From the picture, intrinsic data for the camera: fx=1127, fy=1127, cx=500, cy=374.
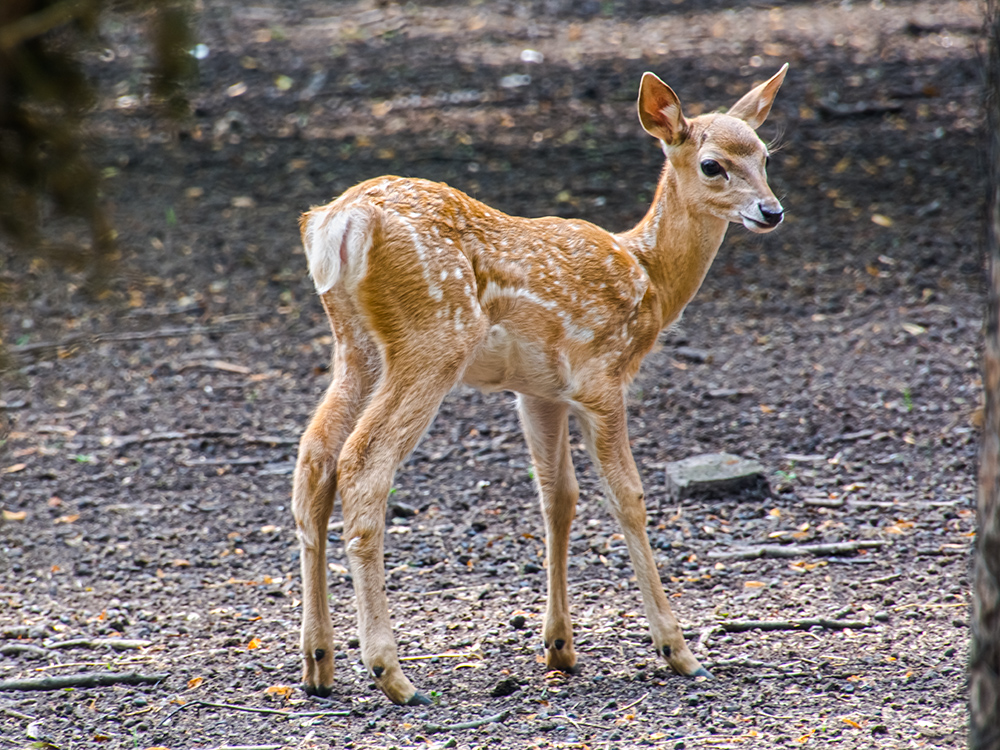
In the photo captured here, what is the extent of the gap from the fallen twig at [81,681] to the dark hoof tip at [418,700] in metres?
0.95

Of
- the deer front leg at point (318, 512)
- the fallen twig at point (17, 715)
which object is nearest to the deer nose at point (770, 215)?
the deer front leg at point (318, 512)

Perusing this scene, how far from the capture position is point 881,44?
12484 millimetres

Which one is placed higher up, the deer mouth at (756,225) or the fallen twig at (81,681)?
the deer mouth at (756,225)

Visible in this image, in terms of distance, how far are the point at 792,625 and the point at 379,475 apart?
5.75 ft

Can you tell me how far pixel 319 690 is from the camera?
385cm

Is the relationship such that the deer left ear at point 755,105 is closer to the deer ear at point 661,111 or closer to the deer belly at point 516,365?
the deer ear at point 661,111

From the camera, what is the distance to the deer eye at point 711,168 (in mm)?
4068

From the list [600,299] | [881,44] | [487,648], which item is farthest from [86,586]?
[881,44]

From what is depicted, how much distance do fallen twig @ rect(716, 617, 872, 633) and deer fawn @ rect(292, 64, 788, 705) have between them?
0.46 meters

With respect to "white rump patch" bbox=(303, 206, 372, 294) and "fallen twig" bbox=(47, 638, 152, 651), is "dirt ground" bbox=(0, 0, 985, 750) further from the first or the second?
"white rump patch" bbox=(303, 206, 372, 294)

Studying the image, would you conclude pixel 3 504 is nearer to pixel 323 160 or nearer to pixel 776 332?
pixel 776 332

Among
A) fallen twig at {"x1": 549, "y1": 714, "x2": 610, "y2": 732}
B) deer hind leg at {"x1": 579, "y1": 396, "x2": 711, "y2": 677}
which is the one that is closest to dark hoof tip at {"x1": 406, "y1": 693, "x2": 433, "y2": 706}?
fallen twig at {"x1": 549, "y1": 714, "x2": 610, "y2": 732}

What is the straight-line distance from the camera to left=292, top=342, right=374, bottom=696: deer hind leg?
150 inches

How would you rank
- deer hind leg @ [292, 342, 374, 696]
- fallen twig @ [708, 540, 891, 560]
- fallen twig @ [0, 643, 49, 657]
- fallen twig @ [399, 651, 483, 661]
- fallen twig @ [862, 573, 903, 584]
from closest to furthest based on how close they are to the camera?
deer hind leg @ [292, 342, 374, 696]
fallen twig @ [399, 651, 483, 661]
fallen twig @ [0, 643, 49, 657]
fallen twig @ [862, 573, 903, 584]
fallen twig @ [708, 540, 891, 560]
